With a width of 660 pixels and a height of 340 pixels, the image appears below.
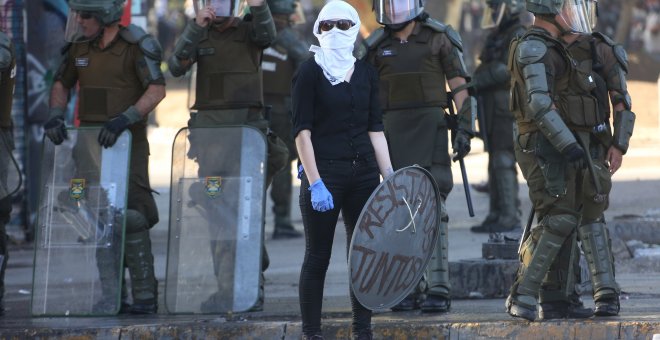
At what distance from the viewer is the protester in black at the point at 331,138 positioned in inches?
303

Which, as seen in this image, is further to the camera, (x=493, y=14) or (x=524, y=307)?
(x=493, y=14)

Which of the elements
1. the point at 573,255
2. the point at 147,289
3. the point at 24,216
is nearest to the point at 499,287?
the point at 573,255

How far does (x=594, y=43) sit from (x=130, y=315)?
311cm

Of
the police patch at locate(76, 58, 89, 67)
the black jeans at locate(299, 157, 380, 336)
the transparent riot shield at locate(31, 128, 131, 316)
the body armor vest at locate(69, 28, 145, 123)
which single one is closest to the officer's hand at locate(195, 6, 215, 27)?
the body armor vest at locate(69, 28, 145, 123)

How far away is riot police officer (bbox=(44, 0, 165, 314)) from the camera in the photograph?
9.29 meters

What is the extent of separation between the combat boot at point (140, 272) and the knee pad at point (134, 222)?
0.08 ft

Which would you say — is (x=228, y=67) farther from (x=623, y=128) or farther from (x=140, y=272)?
(x=623, y=128)

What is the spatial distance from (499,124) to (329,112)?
18.8 feet

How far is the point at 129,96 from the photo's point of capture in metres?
9.37

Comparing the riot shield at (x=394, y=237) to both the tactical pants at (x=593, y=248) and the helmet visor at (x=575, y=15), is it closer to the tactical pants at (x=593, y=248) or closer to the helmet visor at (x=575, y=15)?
the tactical pants at (x=593, y=248)

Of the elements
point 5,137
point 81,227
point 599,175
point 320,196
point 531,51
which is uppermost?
point 531,51

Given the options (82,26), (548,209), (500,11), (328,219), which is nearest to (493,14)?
(500,11)

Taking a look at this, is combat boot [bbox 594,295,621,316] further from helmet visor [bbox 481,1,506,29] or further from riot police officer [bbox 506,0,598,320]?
helmet visor [bbox 481,1,506,29]

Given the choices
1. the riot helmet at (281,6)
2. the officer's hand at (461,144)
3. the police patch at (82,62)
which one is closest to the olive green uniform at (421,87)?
the officer's hand at (461,144)
